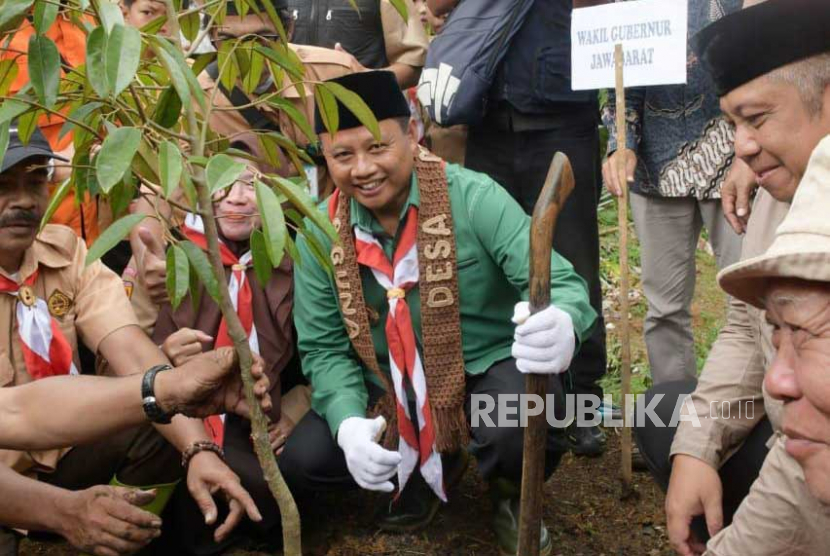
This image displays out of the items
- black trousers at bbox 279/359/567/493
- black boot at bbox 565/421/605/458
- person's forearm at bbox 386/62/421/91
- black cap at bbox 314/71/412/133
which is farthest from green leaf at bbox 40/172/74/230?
person's forearm at bbox 386/62/421/91

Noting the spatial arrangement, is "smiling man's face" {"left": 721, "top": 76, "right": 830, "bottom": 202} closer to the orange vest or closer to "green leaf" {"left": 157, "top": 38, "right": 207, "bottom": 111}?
"green leaf" {"left": 157, "top": 38, "right": 207, "bottom": 111}

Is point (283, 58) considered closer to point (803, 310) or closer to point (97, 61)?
point (97, 61)

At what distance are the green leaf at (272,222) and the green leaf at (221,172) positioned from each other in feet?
0.15

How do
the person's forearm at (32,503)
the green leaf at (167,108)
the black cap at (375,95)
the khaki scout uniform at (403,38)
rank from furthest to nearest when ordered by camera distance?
1. the khaki scout uniform at (403,38)
2. the black cap at (375,95)
3. the person's forearm at (32,503)
4. the green leaf at (167,108)

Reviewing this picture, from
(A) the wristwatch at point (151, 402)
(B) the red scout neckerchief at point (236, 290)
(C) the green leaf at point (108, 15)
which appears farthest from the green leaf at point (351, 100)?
(B) the red scout neckerchief at point (236, 290)

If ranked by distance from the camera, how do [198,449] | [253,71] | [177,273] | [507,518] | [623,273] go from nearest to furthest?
[177,273], [253,71], [198,449], [507,518], [623,273]

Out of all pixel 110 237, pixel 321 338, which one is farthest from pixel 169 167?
pixel 321 338

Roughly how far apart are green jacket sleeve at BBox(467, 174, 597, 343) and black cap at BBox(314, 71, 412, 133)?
0.36 metres

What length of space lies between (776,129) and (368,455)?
1423mm

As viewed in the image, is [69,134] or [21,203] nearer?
[21,203]

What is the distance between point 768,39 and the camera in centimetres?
207

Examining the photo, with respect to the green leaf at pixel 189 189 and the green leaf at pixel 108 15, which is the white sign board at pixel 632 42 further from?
the green leaf at pixel 108 15

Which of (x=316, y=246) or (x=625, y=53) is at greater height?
(x=625, y=53)

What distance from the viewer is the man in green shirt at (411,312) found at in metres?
2.82
